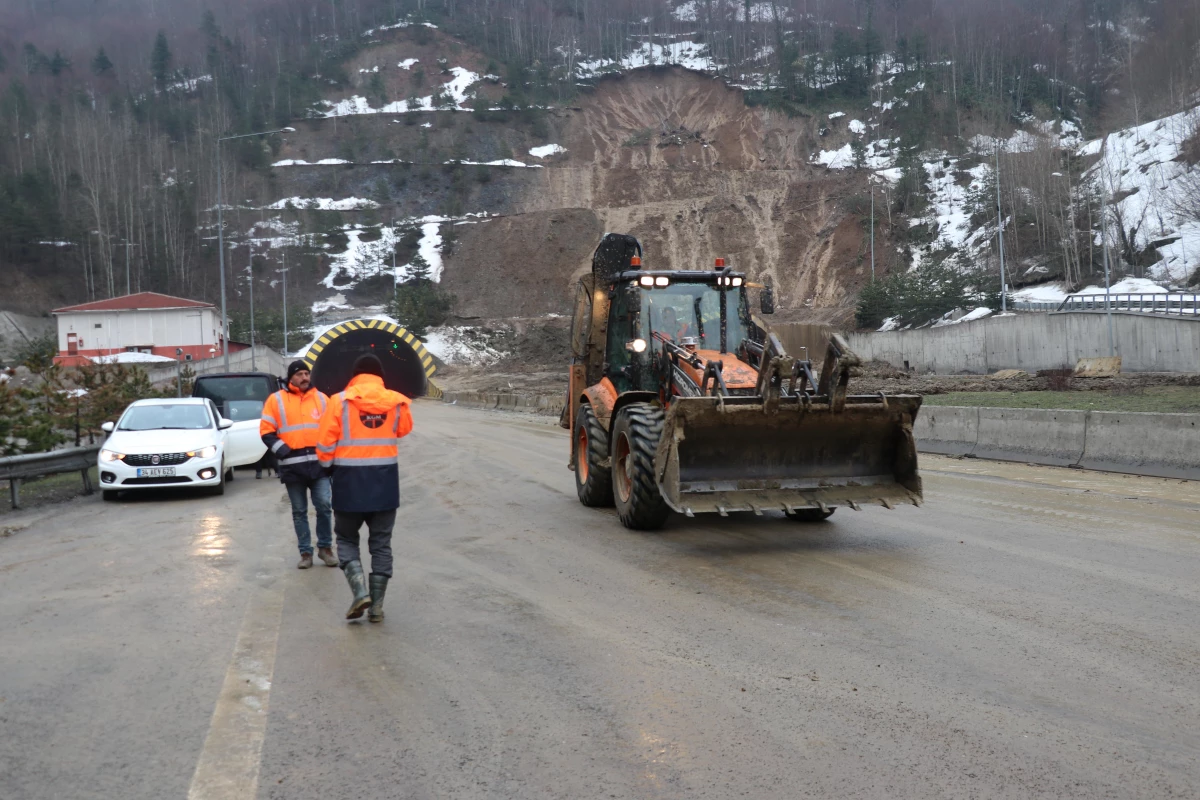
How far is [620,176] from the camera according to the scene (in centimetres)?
10662

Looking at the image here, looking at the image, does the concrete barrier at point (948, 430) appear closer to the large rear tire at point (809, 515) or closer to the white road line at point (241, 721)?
the large rear tire at point (809, 515)

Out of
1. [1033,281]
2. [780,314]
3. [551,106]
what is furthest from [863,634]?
[551,106]

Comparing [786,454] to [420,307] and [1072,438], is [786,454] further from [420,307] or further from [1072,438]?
[420,307]

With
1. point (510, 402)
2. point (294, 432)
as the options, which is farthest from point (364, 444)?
point (510, 402)

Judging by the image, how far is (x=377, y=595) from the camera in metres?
6.89

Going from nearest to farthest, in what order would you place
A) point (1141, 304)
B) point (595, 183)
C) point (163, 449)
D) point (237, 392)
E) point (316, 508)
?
point (316, 508) → point (163, 449) → point (237, 392) → point (1141, 304) → point (595, 183)

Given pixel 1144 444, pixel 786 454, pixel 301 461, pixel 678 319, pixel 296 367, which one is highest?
pixel 678 319

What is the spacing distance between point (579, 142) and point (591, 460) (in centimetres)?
11092

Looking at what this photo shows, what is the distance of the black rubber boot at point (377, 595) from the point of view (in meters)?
6.87

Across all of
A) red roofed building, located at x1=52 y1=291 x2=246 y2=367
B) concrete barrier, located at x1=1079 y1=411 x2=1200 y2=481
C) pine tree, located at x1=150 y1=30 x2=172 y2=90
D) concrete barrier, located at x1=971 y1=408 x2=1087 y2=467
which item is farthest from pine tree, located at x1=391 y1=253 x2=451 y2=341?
pine tree, located at x1=150 y1=30 x2=172 y2=90

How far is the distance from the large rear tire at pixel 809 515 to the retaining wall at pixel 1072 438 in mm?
6053

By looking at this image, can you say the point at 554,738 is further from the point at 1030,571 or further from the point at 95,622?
the point at 1030,571

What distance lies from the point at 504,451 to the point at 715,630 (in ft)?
52.5

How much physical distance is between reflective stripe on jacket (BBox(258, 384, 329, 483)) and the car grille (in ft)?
20.5
